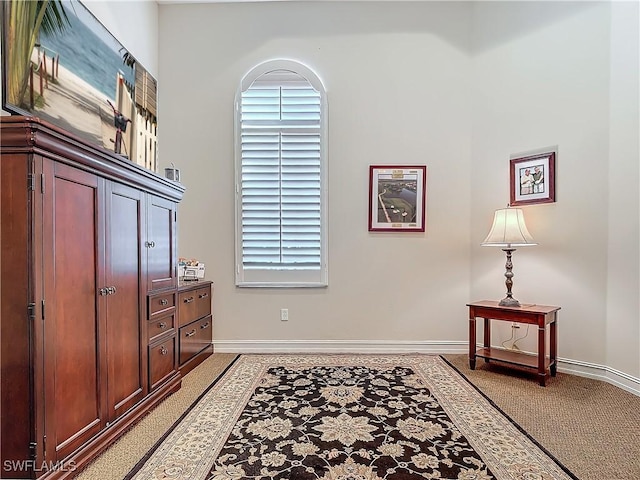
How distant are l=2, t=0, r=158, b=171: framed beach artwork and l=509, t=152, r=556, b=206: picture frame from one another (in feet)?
11.9

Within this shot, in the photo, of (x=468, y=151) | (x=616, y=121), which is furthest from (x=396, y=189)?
(x=616, y=121)

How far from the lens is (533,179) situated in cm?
363

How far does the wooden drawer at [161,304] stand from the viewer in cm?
267

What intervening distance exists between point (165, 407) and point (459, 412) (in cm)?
205

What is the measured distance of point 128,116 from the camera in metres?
3.41

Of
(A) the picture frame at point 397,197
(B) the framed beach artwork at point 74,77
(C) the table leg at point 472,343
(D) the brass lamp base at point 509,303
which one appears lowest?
(C) the table leg at point 472,343

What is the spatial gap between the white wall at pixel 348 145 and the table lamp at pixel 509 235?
2.08 ft

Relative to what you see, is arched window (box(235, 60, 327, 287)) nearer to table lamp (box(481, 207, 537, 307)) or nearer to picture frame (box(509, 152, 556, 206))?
table lamp (box(481, 207, 537, 307))

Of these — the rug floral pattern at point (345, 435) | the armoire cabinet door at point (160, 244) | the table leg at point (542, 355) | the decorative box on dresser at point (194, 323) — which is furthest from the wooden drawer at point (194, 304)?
the table leg at point (542, 355)

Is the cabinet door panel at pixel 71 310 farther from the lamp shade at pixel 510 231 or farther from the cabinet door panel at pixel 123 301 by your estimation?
the lamp shade at pixel 510 231

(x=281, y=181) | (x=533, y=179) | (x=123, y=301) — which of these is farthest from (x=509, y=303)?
(x=123, y=301)

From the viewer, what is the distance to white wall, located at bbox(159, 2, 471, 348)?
4082 mm

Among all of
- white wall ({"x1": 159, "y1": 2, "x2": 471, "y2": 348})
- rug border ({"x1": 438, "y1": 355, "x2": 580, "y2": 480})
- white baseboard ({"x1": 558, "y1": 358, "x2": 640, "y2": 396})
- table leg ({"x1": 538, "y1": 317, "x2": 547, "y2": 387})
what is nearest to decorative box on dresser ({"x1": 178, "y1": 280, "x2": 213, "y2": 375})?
white wall ({"x1": 159, "y1": 2, "x2": 471, "y2": 348})

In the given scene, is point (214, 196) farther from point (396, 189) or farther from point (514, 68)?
point (514, 68)
